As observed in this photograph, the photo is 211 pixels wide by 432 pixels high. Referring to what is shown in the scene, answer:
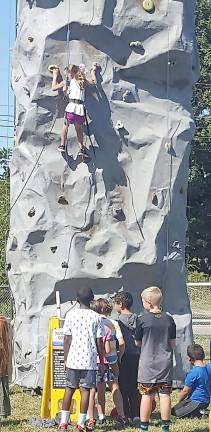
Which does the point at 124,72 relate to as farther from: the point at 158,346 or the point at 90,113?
the point at 158,346

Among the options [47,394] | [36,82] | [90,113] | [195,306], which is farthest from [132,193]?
[195,306]

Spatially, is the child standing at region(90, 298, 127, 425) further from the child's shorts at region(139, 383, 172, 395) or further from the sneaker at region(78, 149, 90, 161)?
the sneaker at region(78, 149, 90, 161)

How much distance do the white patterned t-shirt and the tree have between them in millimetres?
28989

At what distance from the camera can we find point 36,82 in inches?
491

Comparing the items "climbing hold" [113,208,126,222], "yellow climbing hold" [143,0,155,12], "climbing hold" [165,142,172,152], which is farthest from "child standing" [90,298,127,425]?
"yellow climbing hold" [143,0,155,12]

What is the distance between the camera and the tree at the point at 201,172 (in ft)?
123

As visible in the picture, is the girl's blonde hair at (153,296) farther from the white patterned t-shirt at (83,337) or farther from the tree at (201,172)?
the tree at (201,172)

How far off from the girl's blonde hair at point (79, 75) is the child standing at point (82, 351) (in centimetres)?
438

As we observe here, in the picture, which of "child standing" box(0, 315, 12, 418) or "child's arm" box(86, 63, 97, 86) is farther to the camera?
"child's arm" box(86, 63, 97, 86)

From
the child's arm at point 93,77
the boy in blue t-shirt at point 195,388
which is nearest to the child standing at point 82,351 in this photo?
the boy in blue t-shirt at point 195,388

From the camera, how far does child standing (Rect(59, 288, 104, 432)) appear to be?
858 centimetres

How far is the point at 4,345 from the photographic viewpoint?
Answer: 373 inches

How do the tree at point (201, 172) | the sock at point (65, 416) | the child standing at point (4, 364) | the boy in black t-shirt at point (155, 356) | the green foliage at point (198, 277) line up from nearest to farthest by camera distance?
the boy in black t-shirt at point (155, 356), the sock at point (65, 416), the child standing at point (4, 364), the green foliage at point (198, 277), the tree at point (201, 172)

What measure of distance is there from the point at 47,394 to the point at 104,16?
5.76 metres
